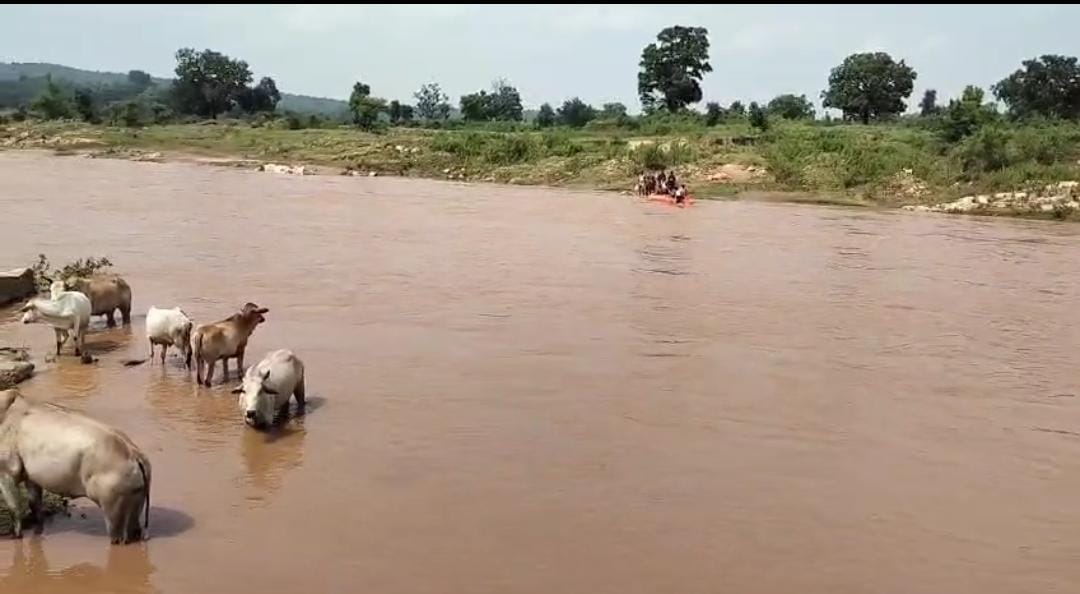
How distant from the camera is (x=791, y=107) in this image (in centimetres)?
7362

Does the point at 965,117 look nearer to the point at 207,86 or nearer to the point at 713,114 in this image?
the point at 713,114

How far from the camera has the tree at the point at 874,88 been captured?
245ft

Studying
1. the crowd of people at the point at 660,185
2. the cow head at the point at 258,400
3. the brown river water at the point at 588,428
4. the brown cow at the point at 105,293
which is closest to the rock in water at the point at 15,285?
the brown river water at the point at 588,428

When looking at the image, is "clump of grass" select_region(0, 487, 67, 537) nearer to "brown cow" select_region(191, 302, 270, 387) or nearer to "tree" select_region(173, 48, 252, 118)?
"brown cow" select_region(191, 302, 270, 387)

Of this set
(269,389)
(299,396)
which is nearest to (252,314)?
(299,396)

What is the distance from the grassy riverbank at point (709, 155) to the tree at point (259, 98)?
148ft

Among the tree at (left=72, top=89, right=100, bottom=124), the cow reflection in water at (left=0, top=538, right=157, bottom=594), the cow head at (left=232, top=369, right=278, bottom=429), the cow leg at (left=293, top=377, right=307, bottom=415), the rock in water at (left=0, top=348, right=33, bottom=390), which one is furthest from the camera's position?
the tree at (left=72, top=89, right=100, bottom=124)

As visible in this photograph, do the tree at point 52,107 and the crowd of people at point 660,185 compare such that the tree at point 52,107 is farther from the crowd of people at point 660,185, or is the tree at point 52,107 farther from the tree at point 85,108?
the crowd of people at point 660,185

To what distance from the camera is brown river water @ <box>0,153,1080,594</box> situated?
21.9 ft

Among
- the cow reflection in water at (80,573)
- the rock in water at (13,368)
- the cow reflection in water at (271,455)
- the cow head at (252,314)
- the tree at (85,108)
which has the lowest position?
the cow reflection in water at (80,573)

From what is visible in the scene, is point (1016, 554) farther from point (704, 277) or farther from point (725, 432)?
point (704, 277)

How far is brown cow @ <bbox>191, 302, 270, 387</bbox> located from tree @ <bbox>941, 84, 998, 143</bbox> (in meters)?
37.4

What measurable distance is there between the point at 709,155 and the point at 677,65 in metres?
33.2

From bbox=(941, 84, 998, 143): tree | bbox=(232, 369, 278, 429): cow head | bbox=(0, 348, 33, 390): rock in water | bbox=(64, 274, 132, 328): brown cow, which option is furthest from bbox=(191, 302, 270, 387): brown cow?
bbox=(941, 84, 998, 143): tree
